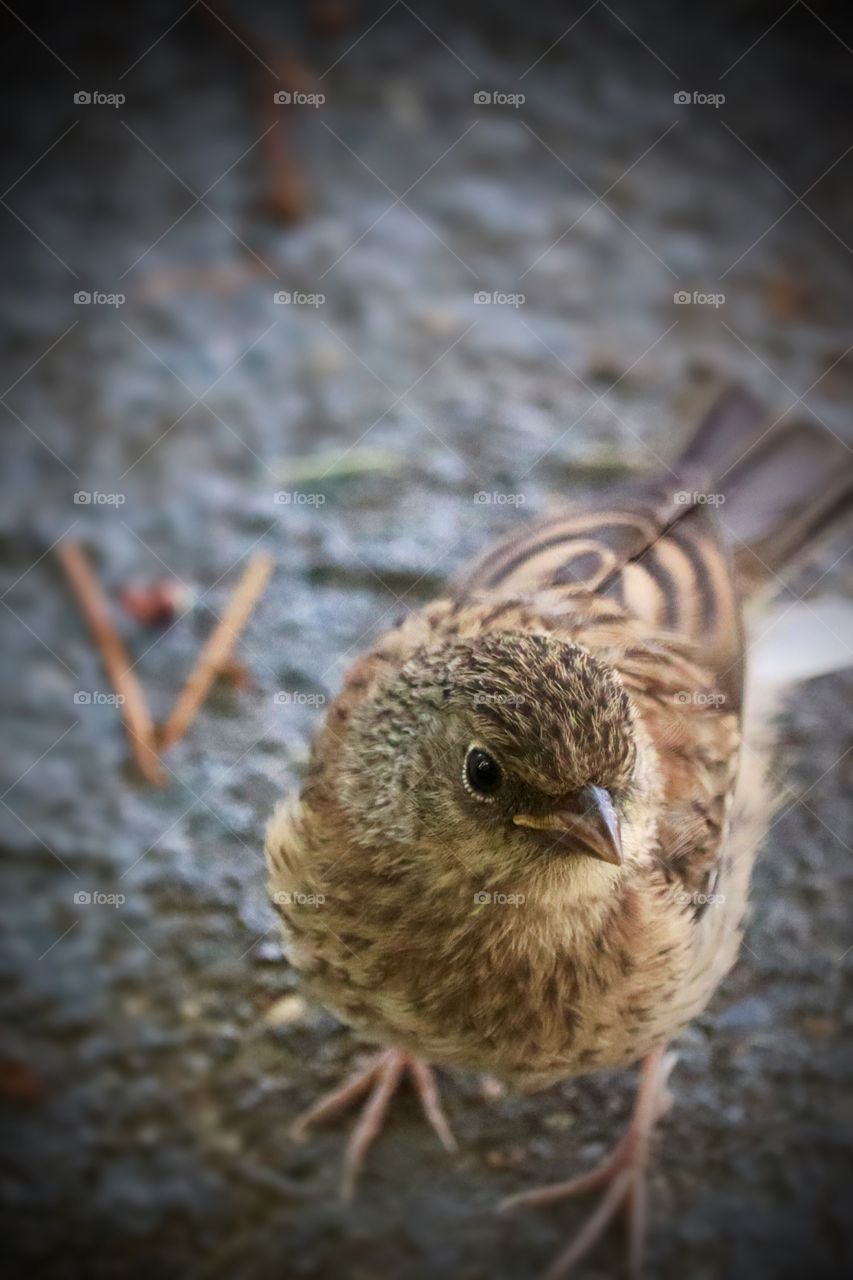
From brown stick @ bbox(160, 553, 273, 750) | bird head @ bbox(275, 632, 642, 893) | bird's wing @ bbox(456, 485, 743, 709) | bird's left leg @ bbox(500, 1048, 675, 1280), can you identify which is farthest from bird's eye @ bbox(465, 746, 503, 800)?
brown stick @ bbox(160, 553, 273, 750)

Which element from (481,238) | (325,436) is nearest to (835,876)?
(325,436)

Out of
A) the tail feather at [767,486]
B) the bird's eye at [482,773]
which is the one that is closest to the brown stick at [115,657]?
the bird's eye at [482,773]

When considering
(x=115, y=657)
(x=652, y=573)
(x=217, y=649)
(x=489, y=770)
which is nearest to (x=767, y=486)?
(x=652, y=573)

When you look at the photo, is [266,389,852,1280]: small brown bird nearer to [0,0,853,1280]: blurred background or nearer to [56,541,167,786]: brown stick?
[0,0,853,1280]: blurred background

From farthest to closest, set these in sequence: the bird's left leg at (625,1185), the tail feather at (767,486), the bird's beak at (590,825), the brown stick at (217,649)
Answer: the brown stick at (217,649)
the tail feather at (767,486)
the bird's left leg at (625,1185)
the bird's beak at (590,825)

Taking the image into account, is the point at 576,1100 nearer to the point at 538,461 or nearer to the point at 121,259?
the point at 538,461

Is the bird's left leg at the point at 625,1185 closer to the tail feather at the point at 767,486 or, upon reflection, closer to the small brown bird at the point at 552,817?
the small brown bird at the point at 552,817

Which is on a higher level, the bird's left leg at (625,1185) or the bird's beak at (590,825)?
the bird's beak at (590,825)
